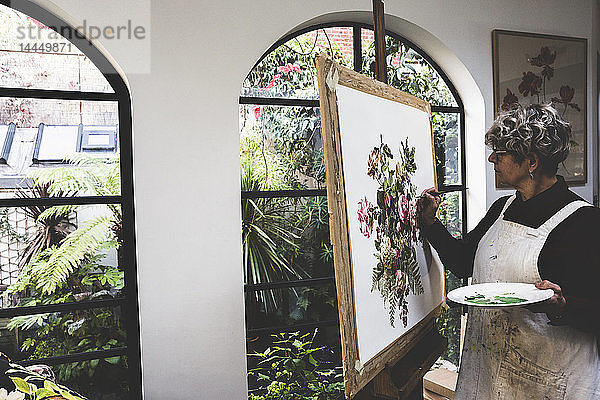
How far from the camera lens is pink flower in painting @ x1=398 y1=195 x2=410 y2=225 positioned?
2.01 metres

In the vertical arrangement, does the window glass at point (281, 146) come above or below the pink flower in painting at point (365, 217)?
above

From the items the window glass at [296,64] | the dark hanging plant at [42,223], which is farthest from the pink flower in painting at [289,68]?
the dark hanging plant at [42,223]

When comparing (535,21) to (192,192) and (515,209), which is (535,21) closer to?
(515,209)

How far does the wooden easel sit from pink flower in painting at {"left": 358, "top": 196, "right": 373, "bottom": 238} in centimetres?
43

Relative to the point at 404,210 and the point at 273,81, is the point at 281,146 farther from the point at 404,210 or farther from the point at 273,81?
the point at 404,210

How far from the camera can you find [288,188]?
121 inches

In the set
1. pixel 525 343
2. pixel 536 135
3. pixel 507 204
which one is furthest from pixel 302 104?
pixel 525 343

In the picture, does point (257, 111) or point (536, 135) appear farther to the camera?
point (257, 111)

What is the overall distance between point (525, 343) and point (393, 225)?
60cm

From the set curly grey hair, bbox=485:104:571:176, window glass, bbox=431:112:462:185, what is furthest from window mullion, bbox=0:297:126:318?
window glass, bbox=431:112:462:185

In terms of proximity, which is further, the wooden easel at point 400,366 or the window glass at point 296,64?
the window glass at point 296,64

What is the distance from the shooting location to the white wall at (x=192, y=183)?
2547 millimetres

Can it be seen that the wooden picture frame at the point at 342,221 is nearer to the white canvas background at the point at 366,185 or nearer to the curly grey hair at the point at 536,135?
the white canvas background at the point at 366,185

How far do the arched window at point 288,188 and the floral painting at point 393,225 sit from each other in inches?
38.9
